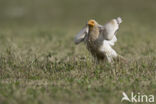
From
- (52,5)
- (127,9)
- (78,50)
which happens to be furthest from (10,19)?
(78,50)

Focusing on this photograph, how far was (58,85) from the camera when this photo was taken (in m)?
7.31

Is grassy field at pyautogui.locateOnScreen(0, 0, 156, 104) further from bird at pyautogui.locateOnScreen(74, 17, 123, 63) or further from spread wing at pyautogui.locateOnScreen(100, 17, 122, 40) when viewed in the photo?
spread wing at pyautogui.locateOnScreen(100, 17, 122, 40)

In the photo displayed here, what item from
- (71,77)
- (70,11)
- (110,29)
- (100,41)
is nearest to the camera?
(71,77)

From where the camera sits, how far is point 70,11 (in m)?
28.2

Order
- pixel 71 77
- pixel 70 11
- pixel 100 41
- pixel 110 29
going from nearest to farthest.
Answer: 1. pixel 71 77
2. pixel 110 29
3. pixel 100 41
4. pixel 70 11

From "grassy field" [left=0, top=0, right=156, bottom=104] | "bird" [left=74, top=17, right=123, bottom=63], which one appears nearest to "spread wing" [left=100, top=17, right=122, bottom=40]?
"bird" [left=74, top=17, right=123, bottom=63]

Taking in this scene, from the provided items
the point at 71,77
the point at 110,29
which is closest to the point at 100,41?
the point at 110,29

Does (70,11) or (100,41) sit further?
(70,11)

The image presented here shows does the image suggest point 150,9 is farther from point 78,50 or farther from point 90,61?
point 90,61

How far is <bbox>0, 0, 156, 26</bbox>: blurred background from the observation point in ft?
86.5

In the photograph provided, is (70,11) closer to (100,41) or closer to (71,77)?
(100,41)

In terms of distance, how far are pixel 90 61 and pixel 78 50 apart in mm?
3961

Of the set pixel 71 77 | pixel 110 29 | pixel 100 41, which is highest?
pixel 110 29

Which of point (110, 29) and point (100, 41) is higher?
point (110, 29)
